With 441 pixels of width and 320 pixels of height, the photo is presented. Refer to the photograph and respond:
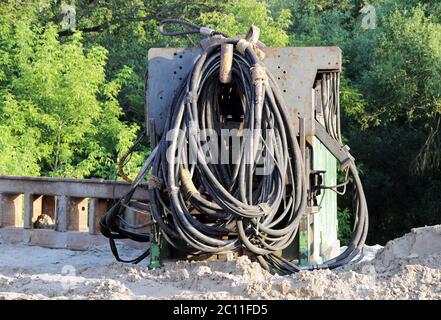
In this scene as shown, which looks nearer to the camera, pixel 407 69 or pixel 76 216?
pixel 76 216

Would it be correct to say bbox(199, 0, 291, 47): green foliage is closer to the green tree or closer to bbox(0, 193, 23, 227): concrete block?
the green tree

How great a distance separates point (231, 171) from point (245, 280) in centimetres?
141

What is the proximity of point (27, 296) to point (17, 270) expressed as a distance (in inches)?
100.0

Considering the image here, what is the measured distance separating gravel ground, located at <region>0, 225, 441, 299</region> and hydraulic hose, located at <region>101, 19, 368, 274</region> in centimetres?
31

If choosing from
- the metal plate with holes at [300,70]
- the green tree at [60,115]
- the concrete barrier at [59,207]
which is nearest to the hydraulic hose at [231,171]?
the metal plate with holes at [300,70]

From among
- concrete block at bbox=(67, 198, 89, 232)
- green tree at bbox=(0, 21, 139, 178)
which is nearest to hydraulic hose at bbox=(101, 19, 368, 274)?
concrete block at bbox=(67, 198, 89, 232)

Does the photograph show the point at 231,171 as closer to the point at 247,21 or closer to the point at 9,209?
the point at 9,209

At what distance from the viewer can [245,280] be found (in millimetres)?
9062

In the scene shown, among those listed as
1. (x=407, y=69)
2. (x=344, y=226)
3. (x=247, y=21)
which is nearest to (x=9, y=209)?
(x=344, y=226)

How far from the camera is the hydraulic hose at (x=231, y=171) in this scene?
9695 mm

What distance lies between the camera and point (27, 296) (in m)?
8.70

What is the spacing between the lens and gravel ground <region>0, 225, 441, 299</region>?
847 centimetres

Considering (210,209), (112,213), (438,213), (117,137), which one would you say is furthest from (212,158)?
(438,213)

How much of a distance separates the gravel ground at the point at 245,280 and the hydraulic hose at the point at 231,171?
0.31 m
